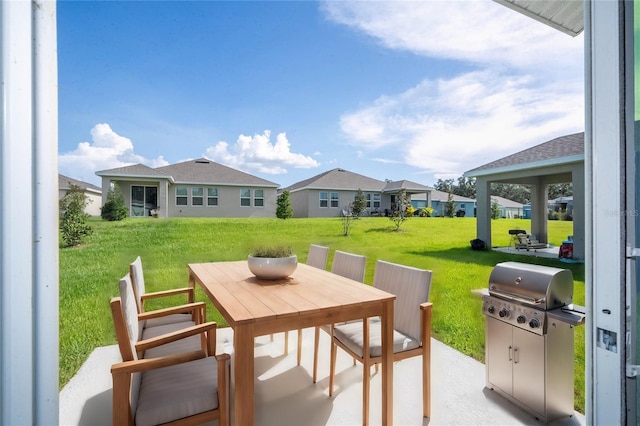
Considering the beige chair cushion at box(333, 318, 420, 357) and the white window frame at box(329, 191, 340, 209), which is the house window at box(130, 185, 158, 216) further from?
the beige chair cushion at box(333, 318, 420, 357)

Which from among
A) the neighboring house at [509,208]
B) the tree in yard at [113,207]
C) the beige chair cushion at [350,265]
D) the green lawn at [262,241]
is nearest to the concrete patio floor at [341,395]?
the green lawn at [262,241]

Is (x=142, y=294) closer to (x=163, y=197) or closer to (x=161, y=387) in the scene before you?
(x=161, y=387)

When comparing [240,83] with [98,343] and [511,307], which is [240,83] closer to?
[98,343]

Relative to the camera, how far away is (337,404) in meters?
2.00

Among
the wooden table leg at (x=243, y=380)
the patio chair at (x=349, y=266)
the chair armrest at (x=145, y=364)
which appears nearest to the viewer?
the chair armrest at (x=145, y=364)

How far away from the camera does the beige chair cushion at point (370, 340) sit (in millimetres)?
1866

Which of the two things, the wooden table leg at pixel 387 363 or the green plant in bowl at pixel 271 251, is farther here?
the green plant in bowl at pixel 271 251

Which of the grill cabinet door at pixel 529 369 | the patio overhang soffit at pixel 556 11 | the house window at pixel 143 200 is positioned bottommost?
the grill cabinet door at pixel 529 369

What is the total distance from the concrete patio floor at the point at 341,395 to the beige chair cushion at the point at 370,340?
0.40m

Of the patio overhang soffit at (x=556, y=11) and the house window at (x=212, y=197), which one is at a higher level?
the patio overhang soffit at (x=556, y=11)

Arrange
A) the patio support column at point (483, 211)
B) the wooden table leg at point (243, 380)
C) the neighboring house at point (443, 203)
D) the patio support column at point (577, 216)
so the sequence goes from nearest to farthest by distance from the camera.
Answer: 1. the wooden table leg at point (243, 380)
2. the patio support column at point (577, 216)
3. the patio support column at point (483, 211)
4. the neighboring house at point (443, 203)

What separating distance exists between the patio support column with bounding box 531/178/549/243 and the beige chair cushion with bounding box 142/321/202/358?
9459 millimetres

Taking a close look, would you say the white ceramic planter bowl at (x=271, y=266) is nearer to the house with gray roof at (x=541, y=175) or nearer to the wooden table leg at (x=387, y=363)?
the wooden table leg at (x=387, y=363)

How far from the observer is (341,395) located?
210cm
